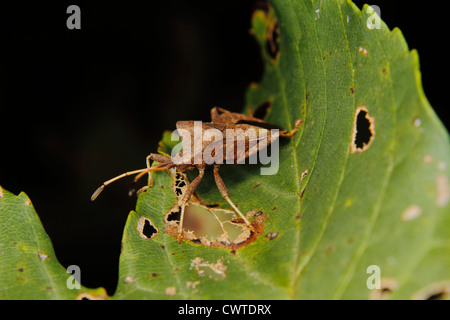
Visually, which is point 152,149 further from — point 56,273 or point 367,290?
point 367,290

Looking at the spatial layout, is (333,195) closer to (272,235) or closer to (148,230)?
(272,235)

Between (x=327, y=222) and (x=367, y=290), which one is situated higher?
(x=327, y=222)

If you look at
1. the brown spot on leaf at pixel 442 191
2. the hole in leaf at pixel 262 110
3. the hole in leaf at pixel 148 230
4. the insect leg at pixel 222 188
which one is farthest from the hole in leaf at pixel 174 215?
the brown spot on leaf at pixel 442 191

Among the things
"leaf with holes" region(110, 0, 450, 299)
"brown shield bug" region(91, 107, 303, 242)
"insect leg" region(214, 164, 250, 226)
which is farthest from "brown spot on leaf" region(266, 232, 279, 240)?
"brown shield bug" region(91, 107, 303, 242)

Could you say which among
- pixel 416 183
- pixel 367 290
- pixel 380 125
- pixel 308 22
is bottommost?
pixel 367 290

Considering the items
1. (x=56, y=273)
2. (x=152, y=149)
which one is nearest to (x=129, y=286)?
(x=56, y=273)

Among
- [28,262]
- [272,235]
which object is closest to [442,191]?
[272,235]

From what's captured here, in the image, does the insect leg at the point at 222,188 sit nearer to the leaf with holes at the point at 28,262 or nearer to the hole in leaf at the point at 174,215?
the hole in leaf at the point at 174,215
